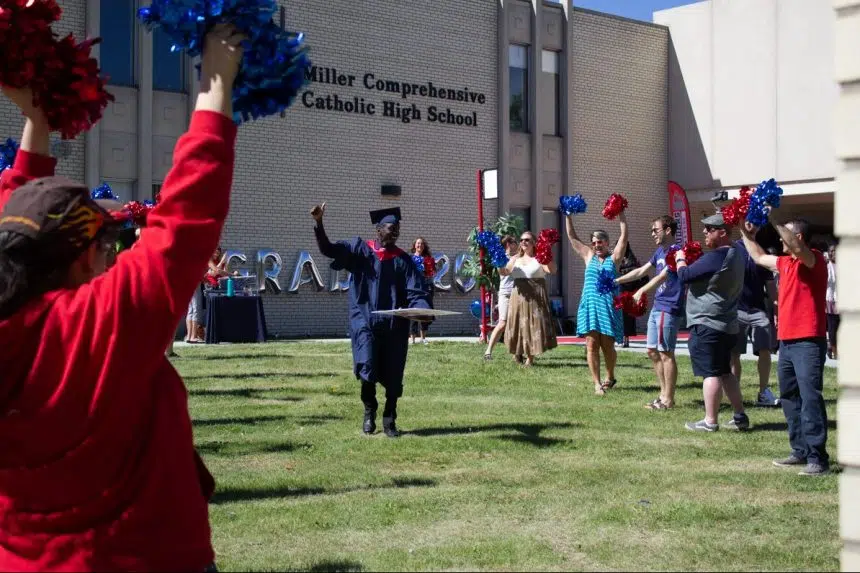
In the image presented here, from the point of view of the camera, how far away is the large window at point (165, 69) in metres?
23.7

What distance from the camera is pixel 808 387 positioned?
26.9 ft

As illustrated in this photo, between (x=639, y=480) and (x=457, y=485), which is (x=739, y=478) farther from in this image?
(x=457, y=485)

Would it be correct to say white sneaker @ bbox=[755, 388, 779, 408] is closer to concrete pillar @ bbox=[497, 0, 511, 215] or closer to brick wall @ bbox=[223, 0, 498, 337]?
brick wall @ bbox=[223, 0, 498, 337]

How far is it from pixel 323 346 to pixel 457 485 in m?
13.5

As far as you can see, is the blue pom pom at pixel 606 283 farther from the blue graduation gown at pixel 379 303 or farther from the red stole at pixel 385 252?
the red stole at pixel 385 252

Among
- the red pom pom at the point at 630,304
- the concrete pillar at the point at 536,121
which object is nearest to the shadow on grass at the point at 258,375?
the red pom pom at the point at 630,304

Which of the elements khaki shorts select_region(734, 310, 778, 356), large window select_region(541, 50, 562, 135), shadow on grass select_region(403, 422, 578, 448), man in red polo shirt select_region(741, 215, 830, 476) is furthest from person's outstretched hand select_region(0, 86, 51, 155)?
large window select_region(541, 50, 562, 135)

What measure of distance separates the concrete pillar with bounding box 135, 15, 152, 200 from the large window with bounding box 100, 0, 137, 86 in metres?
0.23

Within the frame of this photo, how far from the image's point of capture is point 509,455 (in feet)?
29.7

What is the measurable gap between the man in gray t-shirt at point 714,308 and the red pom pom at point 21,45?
25.5 feet

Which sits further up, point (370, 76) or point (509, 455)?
point (370, 76)

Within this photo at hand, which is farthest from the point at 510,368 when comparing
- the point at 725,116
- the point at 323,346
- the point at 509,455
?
the point at 725,116

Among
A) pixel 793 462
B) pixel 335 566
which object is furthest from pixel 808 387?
pixel 335 566

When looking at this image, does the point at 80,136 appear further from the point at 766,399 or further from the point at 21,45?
the point at 21,45
